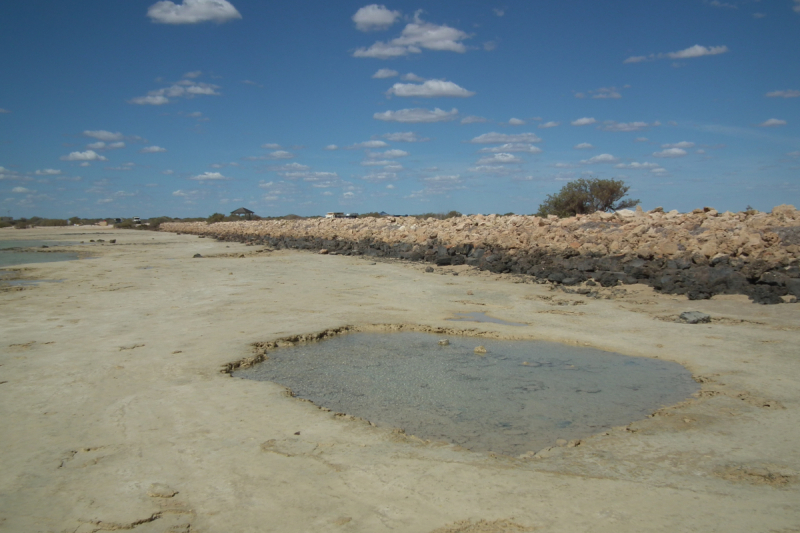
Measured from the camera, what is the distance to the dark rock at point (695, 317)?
23.2 ft

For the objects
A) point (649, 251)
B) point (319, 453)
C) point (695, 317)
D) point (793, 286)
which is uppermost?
point (649, 251)

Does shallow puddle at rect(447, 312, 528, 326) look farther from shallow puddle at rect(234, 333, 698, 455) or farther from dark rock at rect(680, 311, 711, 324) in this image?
dark rock at rect(680, 311, 711, 324)

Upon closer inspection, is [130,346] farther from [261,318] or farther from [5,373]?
[261,318]

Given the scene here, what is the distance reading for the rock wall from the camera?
9.13 meters

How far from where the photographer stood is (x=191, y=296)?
945cm

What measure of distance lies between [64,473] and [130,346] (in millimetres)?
3036

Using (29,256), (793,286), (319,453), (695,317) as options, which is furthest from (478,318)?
(29,256)

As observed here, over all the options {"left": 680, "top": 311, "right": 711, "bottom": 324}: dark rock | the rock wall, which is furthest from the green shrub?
{"left": 680, "top": 311, "right": 711, "bottom": 324}: dark rock

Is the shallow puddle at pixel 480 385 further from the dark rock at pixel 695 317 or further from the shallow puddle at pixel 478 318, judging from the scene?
the dark rock at pixel 695 317

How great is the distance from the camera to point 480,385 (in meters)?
4.88

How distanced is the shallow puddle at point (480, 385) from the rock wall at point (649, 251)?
4360mm

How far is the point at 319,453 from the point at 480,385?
6.56ft

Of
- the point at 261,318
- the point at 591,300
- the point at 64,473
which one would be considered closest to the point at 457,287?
the point at 591,300

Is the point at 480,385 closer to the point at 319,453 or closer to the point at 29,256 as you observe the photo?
the point at 319,453
